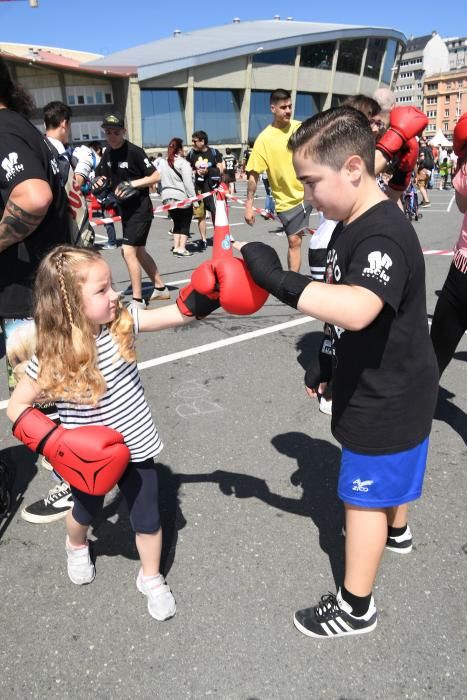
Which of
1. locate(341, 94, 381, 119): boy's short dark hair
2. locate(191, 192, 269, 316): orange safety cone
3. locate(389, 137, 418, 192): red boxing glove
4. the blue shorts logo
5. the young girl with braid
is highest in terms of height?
locate(341, 94, 381, 119): boy's short dark hair

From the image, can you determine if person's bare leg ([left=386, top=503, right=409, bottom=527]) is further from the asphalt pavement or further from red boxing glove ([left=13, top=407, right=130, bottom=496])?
red boxing glove ([left=13, top=407, right=130, bottom=496])

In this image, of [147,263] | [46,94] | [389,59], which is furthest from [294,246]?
[389,59]

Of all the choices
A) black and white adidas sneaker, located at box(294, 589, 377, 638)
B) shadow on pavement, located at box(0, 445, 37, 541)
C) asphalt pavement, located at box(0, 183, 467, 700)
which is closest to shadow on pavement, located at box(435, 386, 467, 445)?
asphalt pavement, located at box(0, 183, 467, 700)

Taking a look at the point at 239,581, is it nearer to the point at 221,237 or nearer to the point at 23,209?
the point at 221,237

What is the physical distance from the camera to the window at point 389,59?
190 feet

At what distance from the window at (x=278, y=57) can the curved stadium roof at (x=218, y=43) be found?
49 cm

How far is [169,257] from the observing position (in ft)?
29.0

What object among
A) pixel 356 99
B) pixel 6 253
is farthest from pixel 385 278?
pixel 356 99

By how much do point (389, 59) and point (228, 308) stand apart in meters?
69.7

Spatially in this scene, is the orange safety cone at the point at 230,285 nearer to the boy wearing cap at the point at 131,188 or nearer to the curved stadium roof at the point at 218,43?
the boy wearing cap at the point at 131,188

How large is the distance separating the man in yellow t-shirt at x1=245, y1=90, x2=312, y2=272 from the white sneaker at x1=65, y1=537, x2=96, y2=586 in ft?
12.5

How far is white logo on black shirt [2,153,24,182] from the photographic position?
211 cm

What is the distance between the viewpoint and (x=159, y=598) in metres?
2.01

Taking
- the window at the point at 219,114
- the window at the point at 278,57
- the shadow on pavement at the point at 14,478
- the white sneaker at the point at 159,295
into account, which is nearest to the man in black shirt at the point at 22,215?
the shadow on pavement at the point at 14,478
